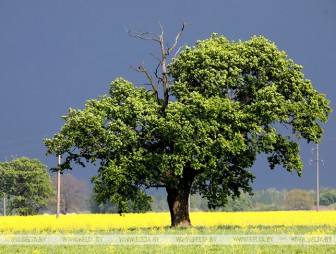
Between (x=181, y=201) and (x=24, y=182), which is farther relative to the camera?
(x=24, y=182)

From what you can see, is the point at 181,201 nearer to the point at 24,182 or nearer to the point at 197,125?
the point at 197,125

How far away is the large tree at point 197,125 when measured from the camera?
52844mm

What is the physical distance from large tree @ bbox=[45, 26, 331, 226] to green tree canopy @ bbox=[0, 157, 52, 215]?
4526cm

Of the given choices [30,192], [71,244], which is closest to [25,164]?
[30,192]

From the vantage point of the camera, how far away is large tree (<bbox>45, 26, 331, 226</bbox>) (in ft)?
173

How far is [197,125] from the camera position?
5225cm

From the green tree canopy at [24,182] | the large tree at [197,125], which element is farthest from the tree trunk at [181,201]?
the green tree canopy at [24,182]

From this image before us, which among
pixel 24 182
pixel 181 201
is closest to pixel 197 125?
pixel 181 201

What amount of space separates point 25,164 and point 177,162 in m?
55.2

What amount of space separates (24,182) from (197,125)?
55709 millimetres

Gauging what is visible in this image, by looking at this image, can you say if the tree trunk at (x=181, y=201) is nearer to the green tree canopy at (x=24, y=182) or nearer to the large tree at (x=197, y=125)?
the large tree at (x=197, y=125)

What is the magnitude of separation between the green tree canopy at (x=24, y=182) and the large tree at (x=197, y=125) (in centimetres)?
4526

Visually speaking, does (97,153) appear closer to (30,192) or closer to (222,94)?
(222,94)

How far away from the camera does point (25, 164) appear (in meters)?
104
